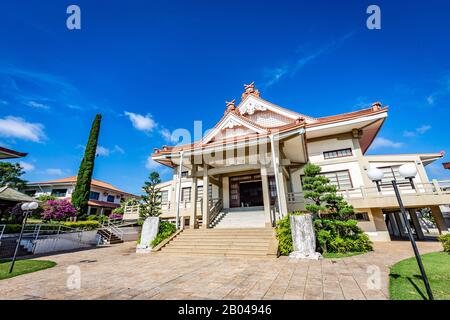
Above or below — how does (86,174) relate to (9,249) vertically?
above

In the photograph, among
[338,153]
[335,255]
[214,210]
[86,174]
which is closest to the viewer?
[335,255]

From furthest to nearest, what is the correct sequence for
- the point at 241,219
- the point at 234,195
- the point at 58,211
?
the point at 58,211
the point at 234,195
the point at 241,219

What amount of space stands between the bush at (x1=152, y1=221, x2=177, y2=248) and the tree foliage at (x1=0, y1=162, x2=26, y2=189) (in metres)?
27.4

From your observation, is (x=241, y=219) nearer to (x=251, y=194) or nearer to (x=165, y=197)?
(x=251, y=194)

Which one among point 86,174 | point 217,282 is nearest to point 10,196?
point 86,174

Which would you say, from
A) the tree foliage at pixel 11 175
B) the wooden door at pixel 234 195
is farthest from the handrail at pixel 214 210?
the tree foliage at pixel 11 175

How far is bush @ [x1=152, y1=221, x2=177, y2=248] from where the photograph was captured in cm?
1000

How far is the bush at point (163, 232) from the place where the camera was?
32.8 ft

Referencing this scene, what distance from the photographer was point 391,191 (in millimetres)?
12742

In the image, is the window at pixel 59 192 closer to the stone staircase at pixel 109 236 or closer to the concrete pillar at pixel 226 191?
the stone staircase at pixel 109 236

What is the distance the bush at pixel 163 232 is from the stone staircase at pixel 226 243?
0.47 metres

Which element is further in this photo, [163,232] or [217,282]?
[163,232]

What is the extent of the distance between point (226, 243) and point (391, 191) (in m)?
11.4
